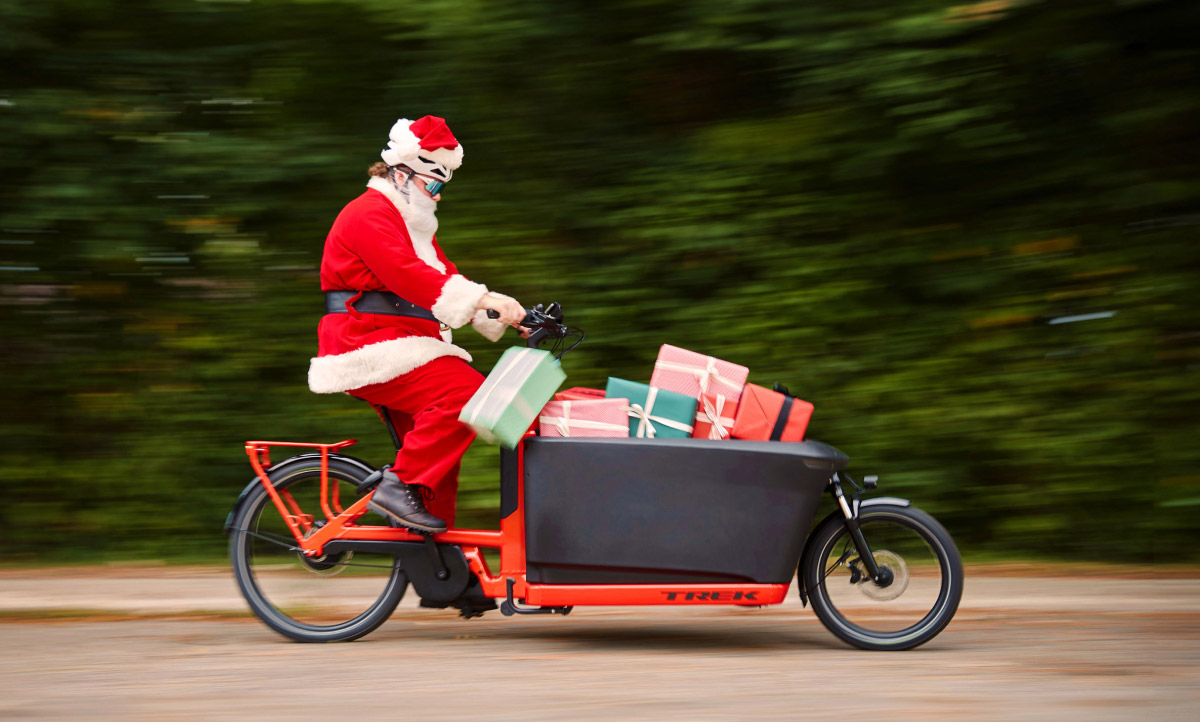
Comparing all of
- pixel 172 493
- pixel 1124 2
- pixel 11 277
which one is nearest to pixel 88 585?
pixel 172 493

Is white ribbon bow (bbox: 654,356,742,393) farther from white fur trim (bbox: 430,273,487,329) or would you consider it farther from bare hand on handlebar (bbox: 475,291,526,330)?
white fur trim (bbox: 430,273,487,329)

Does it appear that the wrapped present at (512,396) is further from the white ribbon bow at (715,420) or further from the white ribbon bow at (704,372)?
the white ribbon bow at (715,420)

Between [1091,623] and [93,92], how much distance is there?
6.20m

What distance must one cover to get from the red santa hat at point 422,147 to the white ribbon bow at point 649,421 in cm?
112

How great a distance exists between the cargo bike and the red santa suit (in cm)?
26

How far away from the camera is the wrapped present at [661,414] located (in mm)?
4184

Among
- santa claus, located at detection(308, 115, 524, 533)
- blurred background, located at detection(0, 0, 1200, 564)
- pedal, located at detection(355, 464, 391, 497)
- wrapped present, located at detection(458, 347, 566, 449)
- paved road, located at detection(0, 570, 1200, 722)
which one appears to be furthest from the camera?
blurred background, located at detection(0, 0, 1200, 564)

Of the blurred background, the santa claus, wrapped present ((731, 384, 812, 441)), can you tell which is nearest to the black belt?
the santa claus

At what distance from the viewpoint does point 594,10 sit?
22.9ft

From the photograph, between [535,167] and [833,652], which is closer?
[833,652]

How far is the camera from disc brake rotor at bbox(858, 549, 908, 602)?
421 centimetres

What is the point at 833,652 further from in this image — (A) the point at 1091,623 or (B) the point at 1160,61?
(B) the point at 1160,61

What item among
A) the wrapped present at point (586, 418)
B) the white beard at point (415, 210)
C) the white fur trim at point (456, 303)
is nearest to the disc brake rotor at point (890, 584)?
the wrapped present at point (586, 418)

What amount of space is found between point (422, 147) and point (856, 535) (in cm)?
215
